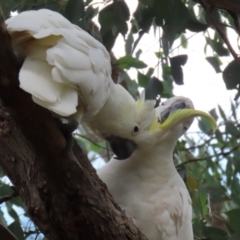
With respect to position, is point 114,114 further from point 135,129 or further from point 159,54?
point 159,54

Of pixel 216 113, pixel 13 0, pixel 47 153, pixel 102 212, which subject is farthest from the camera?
pixel 216 113

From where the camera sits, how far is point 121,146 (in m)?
1.54

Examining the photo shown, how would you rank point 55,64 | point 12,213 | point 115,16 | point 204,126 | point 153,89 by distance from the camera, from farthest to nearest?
point 204,126, point 12,213, point 153,89, point 115,16, point 55,64

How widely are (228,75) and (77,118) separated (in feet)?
2.18

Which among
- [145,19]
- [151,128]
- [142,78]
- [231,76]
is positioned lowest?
[151,128]

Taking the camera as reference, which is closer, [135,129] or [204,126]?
[135,129]

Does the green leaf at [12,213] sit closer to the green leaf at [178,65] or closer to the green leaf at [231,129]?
the green leaf at [178,65]

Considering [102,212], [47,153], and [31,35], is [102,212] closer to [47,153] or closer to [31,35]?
[47,153]

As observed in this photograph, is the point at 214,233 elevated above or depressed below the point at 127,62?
below

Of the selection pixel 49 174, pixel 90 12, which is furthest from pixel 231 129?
pixel 49 174

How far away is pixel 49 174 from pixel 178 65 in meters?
0.73

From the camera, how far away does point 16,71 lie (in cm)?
101

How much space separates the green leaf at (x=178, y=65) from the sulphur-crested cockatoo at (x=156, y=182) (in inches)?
3.7

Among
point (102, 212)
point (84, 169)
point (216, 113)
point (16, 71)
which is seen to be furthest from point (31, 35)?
point (216, 113)
